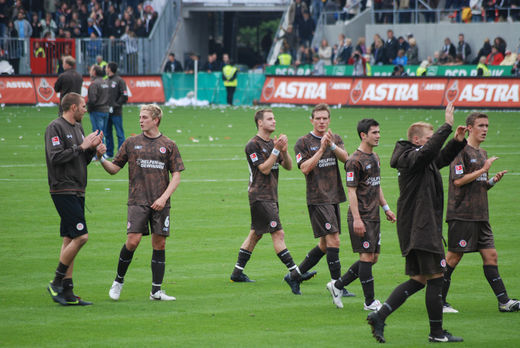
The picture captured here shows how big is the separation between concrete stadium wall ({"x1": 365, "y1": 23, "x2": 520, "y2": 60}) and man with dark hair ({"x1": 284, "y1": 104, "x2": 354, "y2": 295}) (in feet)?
112

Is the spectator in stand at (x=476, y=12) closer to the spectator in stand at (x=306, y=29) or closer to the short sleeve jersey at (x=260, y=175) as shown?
the spectator in stand at (x=306, y=29)

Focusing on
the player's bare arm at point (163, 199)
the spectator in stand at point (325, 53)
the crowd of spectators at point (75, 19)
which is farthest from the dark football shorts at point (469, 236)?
the crowd of spectators at point (75, 19)

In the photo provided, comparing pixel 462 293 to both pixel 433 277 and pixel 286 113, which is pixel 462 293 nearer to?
pixel 433 277

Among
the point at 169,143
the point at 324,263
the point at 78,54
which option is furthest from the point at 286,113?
the point at 169,143

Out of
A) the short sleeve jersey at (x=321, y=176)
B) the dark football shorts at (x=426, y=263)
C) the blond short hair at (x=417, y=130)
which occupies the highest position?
the blond short hair at (x=417, y=130)

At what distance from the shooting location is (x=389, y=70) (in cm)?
3991

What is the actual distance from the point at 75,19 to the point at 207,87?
10.1 meters

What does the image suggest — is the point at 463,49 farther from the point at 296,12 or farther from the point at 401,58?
the point at 296,12

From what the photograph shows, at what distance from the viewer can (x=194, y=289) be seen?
9.91m

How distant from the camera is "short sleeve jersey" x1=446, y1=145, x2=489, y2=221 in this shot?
29.9 feet

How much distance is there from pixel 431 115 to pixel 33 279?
23697mm

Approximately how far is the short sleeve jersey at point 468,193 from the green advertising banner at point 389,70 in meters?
27.9

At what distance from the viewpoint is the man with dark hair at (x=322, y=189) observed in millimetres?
9695

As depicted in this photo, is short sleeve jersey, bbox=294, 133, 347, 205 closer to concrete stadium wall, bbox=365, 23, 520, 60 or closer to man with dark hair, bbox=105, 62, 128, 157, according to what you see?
man with dark hair, bbox=105, 62, 128, 157
